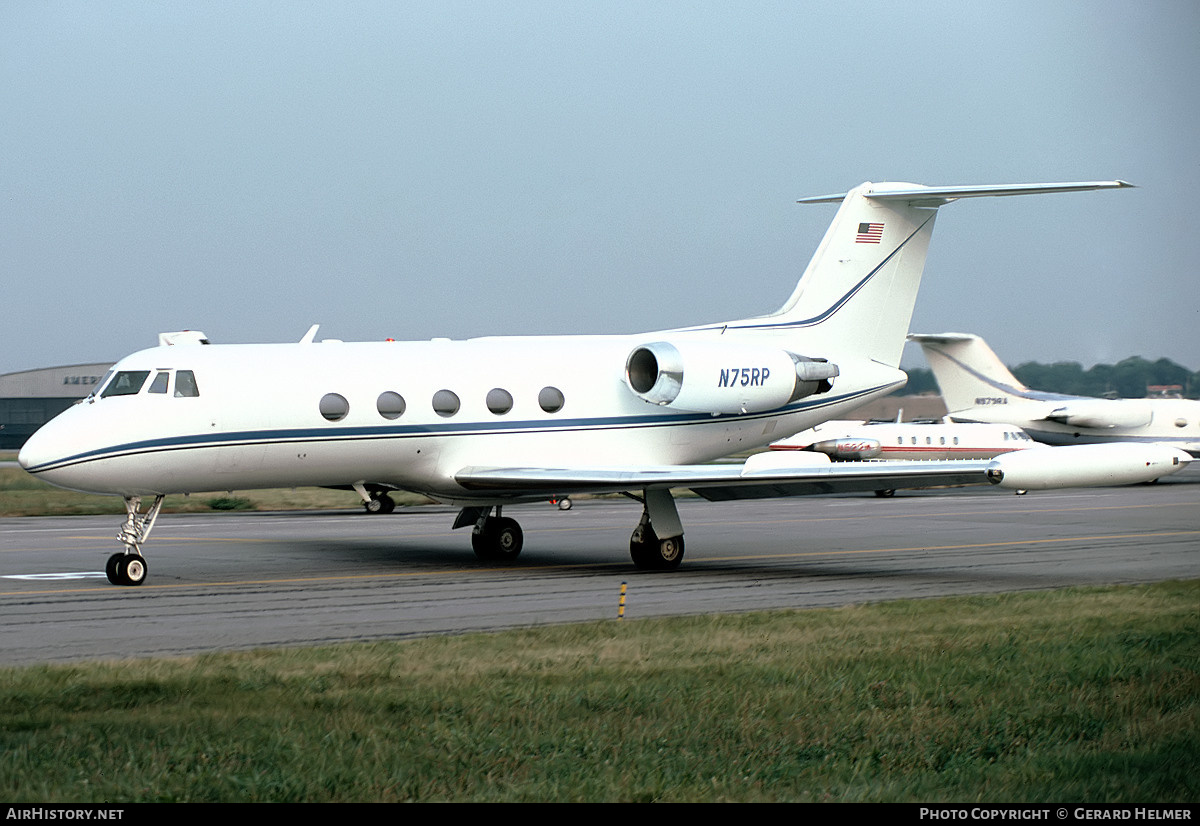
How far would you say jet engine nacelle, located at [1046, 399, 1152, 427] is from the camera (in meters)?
49.6

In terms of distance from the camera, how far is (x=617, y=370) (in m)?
20.2

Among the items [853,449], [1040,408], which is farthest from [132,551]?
[1040,408]

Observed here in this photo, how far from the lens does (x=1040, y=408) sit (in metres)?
51.3

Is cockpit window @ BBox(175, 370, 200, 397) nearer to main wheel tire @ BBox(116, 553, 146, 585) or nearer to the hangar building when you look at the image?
main wheel tire @ BBox(116, 553, 146, 585)

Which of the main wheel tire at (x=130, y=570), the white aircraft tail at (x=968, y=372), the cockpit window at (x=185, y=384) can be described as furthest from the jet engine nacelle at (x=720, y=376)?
the white aircraft tail at (x=968, y=372)

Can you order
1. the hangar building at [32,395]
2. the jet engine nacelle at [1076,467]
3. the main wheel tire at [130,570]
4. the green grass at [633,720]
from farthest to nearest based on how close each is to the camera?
the hangar building at [32,395]
the jet engine nacelle at [1076,467]
the main wheel tire at [130,570]
the green grass at [633,720]

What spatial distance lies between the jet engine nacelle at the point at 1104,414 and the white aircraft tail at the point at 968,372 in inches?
109

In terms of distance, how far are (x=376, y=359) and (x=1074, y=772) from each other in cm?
1329

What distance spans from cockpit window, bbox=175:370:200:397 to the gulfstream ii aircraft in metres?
0.03

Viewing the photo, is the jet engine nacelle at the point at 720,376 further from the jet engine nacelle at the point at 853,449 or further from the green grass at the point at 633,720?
the jet engine nacelle at the point at 853,449

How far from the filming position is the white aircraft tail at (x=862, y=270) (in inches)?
867

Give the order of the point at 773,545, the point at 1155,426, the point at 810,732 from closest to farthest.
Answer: the point at 810,732, the point at 773,545, the point at 1155,426

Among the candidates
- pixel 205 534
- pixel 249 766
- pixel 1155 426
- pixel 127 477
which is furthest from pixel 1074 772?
pixel 1155 426
